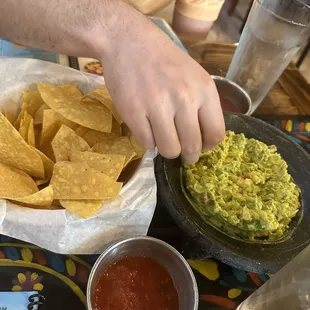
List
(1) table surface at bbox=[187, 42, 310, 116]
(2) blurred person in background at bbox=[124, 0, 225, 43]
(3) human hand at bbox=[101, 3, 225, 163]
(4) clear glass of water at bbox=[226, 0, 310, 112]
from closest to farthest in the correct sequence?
(3) human hand at bbox=[101, 3, 225, 163] < (4) clear glass of water at bbox=[226, 0, 310, 112] < (1) table surface at bbox=[187, 42, 310, 116] < (2) blurred person in background at bbox=[124, 0, 225, 43]

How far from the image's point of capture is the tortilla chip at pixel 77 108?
99cm

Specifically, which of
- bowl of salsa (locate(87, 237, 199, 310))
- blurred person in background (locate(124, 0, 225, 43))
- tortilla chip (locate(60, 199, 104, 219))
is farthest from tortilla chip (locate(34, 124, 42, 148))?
blurred person in background (locate(124, 0, 225, 43))

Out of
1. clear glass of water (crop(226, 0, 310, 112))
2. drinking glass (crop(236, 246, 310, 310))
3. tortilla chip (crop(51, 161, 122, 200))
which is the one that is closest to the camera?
drinking glass (crop(236, 246, 310, 310))

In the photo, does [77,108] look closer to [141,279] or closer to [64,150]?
[64,150]

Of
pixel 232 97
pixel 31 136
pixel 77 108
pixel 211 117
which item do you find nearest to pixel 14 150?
pixel 31 136

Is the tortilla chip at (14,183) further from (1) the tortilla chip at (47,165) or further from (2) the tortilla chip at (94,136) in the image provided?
(2) the tortilla chip at (94,136)

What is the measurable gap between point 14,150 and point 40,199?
0.14m

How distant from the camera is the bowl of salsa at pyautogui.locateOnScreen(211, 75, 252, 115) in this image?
4.30 feet

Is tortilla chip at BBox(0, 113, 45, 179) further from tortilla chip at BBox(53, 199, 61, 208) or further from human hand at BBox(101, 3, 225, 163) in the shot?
human hand at BBox(101, 3, 225, 163)

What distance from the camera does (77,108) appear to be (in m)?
1.02

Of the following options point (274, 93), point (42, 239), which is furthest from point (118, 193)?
point (274, 93)

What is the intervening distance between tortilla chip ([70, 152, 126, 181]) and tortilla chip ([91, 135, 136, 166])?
0.03 meters

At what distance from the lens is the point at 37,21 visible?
0.88m

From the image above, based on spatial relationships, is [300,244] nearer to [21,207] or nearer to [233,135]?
[233,135]
